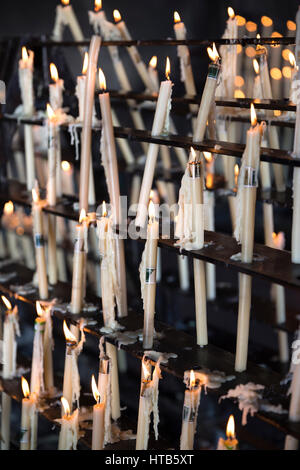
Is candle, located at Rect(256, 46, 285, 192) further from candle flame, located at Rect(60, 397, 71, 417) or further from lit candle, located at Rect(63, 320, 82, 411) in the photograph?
candle flame, located at Rect(60, 397, 71, 417)

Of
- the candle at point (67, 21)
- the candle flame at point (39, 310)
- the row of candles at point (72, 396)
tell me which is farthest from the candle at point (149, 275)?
the candle at point (67, 21)

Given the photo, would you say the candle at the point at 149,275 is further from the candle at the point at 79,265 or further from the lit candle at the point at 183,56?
the lit candle at the point at 183,56

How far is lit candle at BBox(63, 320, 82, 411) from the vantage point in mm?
1435

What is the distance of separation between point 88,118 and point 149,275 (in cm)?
40

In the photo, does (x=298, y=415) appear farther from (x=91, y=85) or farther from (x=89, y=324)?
(x=91, y=85)

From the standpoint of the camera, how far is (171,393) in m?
2.17

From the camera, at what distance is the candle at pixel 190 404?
1251mm

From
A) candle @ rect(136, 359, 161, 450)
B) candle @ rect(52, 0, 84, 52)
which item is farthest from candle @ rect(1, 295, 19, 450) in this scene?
candle @ rect(52, 0, 84, 52)

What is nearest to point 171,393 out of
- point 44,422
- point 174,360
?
point 44,422

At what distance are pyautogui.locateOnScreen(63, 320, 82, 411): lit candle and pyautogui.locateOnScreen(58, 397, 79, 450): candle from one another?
0.05m

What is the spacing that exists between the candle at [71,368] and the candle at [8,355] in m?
0.25

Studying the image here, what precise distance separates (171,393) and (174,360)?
2.83 feet

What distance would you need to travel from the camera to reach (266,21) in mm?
2652

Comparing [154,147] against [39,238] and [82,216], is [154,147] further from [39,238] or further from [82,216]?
[39,238]
